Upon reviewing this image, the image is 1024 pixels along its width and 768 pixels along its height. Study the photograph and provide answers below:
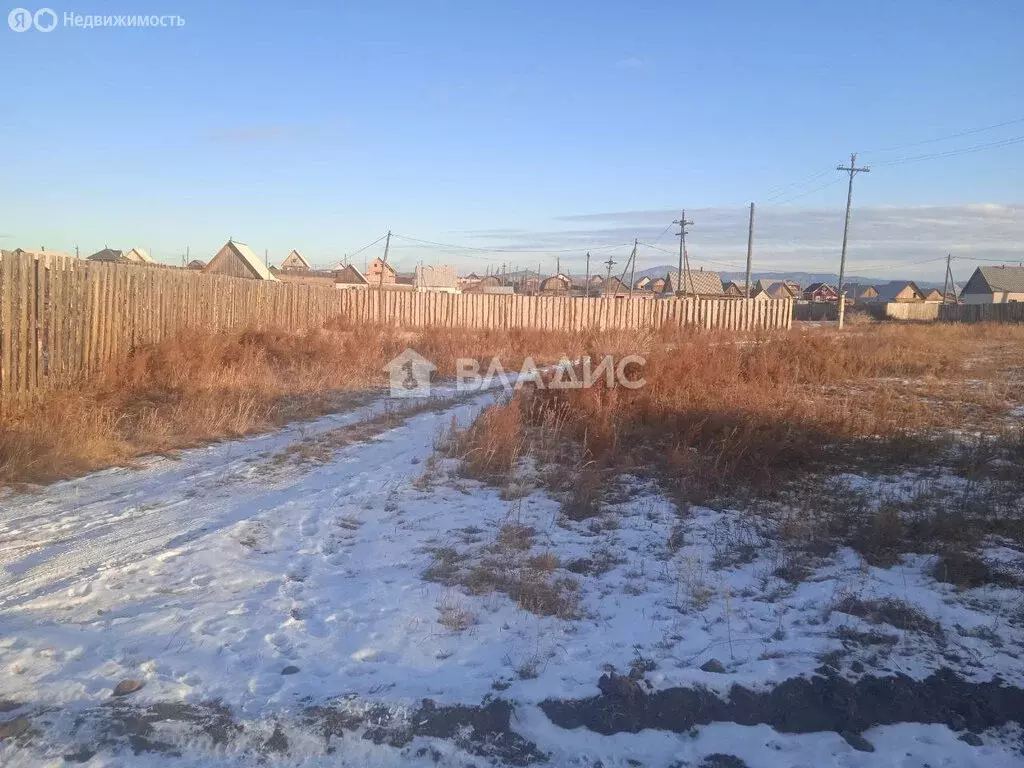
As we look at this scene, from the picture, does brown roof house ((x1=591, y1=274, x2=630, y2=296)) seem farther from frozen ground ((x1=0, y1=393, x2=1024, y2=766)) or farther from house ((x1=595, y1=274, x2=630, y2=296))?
frozen ground ((x1=0, y1=393, x2=1024, y2=766))

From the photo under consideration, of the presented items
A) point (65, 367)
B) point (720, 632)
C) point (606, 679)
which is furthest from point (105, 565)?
point (65, 367)

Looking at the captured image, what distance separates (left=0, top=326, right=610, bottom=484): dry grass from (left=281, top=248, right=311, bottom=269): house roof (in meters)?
42.7

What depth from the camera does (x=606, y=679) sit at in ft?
12.6

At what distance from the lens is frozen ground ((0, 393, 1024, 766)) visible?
3.34 m

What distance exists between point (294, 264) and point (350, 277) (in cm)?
831

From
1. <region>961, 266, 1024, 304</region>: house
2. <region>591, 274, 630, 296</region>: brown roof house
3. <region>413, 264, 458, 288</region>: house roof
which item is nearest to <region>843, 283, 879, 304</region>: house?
<region>961, 266, 1024, 304</region>: house

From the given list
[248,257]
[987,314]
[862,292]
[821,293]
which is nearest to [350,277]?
[248,257]

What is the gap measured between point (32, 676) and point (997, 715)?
460 centimetres

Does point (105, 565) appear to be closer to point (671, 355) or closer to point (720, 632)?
point (720, 632)

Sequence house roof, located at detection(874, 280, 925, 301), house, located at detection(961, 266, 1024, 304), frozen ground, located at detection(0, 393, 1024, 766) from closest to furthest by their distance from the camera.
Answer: frozen ground, located at detection(0, 393, 1024, 766), house, located at detection(961, 266, 1024, 304), house roof, located at detection(874, 280, 925, 301)

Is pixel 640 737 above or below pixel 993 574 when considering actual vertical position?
below

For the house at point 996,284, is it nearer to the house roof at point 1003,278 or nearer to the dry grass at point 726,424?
the house roof at point 1003,278

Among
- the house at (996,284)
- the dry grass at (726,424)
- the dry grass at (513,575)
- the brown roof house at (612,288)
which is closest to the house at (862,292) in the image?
the house at (996,284)

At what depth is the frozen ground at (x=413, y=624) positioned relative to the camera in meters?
3.34
